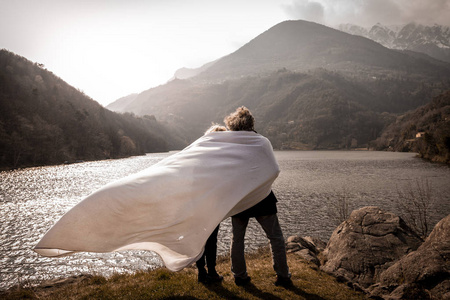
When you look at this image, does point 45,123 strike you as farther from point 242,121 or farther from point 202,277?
point 242,121

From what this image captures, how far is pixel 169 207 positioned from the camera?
15.2 ft

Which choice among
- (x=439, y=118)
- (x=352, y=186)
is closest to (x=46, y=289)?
(x=352, y=186)

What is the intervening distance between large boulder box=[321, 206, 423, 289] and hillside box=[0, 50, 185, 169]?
3195 inches

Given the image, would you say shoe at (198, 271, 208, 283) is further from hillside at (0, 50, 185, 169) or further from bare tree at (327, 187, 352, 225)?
hillside at (0, 50, 185, 169)

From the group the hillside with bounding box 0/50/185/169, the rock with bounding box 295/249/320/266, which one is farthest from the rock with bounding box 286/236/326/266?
the hillside with bounding box 0/50/185/169

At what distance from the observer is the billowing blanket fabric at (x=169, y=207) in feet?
14.4

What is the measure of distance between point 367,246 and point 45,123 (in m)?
115

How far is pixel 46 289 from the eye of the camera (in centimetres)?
751

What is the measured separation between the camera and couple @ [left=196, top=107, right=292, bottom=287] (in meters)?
5.32

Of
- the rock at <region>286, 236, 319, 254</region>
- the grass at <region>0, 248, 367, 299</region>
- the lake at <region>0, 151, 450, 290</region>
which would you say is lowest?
the lake at <region>0, 151, 450, 290</region>

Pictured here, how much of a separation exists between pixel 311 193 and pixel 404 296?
2755 cm

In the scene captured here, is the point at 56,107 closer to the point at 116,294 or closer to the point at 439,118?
the point at 116,294

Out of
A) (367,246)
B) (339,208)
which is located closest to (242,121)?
(367,246)

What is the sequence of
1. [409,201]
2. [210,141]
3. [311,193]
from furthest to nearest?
[311,193], [409,201], [210,141]
